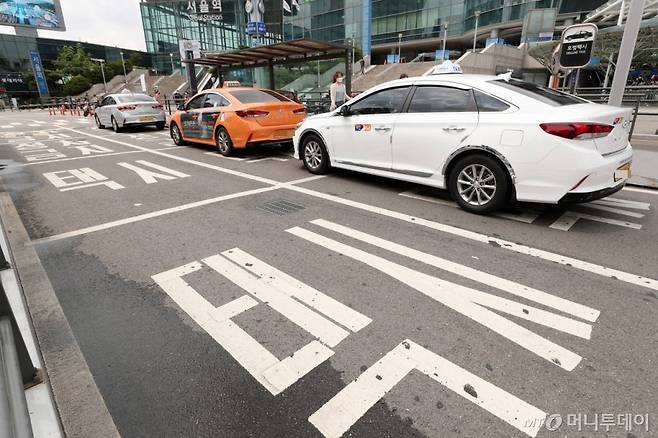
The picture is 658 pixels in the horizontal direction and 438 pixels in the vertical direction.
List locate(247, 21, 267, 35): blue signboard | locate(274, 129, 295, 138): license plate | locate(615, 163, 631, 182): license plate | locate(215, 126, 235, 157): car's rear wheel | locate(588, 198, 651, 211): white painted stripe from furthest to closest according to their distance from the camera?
locate(247, 21, 267, 35): blue signboard < locate(215, 126, 235, 157): car's rear wheel < locate(274, 129, 295, 138): license plate < locate(588, 198, 651, 211): white painted stripe < locate(615, 163, 631, 182): license plate

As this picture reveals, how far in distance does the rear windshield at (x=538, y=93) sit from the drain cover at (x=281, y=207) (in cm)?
305

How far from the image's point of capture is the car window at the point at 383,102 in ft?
18.9

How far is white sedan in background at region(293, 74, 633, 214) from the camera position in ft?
13.7

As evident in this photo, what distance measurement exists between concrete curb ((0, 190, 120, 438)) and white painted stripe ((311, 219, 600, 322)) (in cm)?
273

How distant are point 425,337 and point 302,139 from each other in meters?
5.61

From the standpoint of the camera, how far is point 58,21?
55.5 metres

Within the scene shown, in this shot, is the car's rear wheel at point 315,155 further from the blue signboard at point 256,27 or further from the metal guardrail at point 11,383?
the blue signboard at point 256,27

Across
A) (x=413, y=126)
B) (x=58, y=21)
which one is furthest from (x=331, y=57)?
(x=58, y=21)

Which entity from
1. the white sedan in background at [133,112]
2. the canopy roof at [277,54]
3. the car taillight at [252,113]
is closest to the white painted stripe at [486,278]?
the car taillight at [252,113]

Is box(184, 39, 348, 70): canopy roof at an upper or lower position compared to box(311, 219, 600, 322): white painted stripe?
upper

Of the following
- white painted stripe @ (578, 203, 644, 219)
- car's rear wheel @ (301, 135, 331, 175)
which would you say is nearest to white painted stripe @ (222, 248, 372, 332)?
car's rear wheel @ (301, 135, 331, 175)

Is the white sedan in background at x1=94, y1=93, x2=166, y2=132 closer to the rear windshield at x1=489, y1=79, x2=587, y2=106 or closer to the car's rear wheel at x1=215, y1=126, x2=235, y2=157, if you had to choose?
the car's rear wheel at x1=215, y1=126, x2=235, y2=157

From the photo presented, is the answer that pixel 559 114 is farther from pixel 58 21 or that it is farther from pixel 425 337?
pixel 58 21

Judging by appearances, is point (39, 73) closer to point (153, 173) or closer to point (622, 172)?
point (153, 173)
